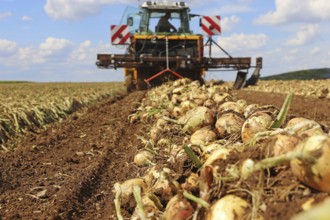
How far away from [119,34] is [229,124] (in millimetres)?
11100

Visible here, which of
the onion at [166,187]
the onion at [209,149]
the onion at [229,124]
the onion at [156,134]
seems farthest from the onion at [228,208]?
the onion at [156,134]

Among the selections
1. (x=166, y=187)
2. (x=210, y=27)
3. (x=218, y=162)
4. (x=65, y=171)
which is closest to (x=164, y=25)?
(x=210, y=27)

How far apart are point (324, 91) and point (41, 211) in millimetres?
10439

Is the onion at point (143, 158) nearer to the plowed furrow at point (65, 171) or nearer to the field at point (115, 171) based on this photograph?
the field at point (115, 171)

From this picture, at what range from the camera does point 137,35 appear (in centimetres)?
1280

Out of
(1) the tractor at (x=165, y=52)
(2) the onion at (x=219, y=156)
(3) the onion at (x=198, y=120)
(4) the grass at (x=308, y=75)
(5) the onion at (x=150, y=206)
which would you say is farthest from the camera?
(4) the grass at (x=308, y=75)

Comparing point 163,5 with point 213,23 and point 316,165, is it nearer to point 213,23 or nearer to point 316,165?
point 213,23

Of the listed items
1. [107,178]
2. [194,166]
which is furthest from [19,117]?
[194,166]

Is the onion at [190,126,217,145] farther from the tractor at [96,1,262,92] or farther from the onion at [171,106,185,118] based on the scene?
the tractor at [96,1,262,92]

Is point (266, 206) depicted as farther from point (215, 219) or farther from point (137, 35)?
point (137, 35)

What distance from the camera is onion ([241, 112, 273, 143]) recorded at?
280cm

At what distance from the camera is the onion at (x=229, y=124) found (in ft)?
10.8

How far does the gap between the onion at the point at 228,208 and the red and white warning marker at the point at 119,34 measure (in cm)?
1246

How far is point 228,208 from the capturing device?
184 centimetres
